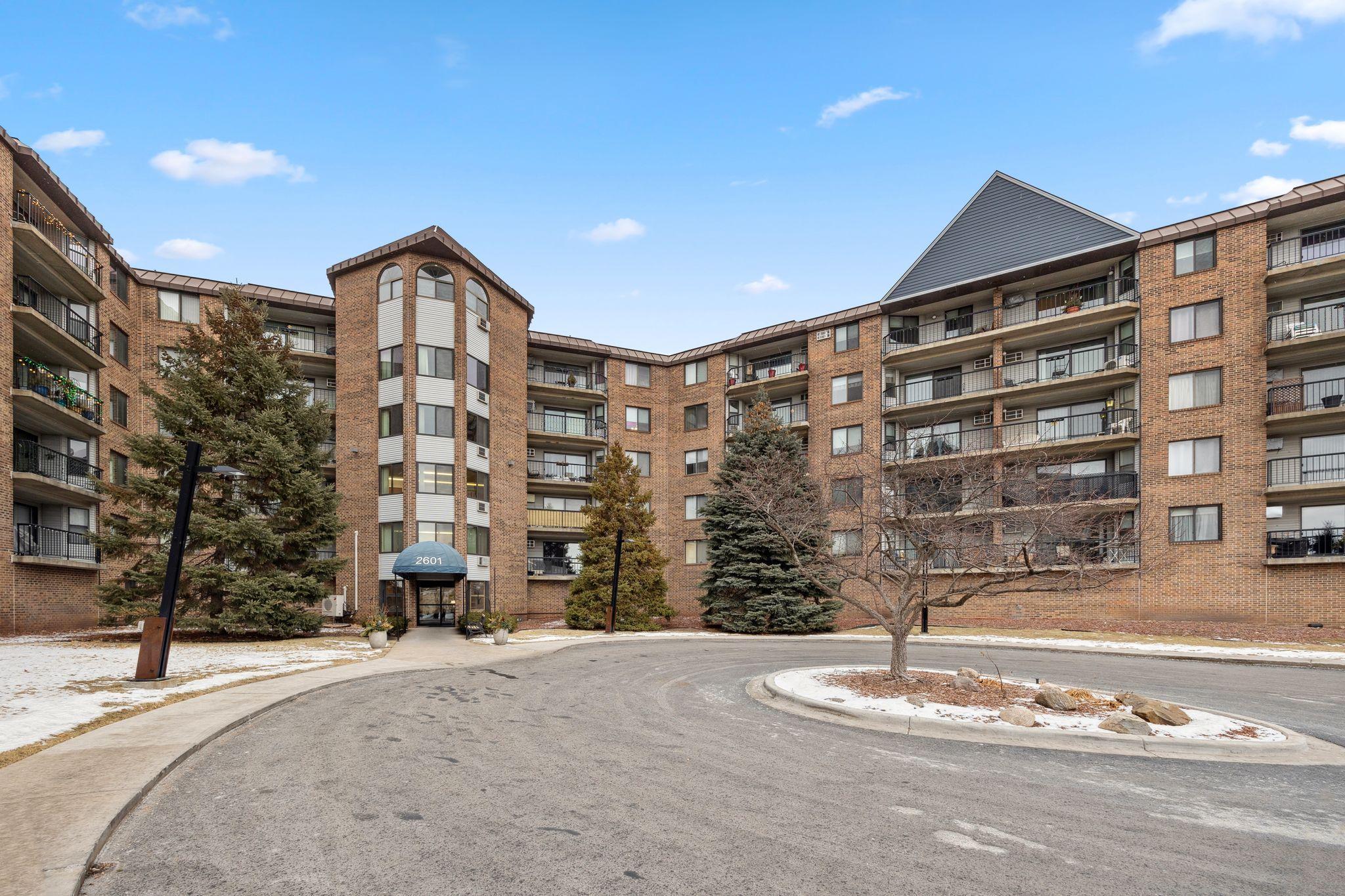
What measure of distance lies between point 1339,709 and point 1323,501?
19474 millimetres

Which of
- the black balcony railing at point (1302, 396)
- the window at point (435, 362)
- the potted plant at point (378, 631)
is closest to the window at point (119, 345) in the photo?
the window at point (435, 362)

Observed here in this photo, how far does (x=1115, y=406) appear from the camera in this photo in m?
31.8

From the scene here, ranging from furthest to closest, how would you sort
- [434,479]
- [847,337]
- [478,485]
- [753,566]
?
[847,337] → [478,485] → [434,479] → [753,566]

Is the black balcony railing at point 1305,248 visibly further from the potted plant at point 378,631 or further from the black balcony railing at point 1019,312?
the potted plant at point 378,631

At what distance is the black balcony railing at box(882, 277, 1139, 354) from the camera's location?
3175 cm

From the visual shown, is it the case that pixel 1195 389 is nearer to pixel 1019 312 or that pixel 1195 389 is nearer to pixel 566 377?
pixel 1019 312

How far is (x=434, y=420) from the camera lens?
109 ft

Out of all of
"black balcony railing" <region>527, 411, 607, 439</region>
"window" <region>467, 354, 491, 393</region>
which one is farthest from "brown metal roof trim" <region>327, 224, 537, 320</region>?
"black balcony railing" <region>527, 411, 607, 439</region>

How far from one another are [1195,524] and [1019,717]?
23984 mm

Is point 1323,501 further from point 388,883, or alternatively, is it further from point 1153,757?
point 388,883

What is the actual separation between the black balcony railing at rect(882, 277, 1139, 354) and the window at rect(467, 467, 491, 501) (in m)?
21.2

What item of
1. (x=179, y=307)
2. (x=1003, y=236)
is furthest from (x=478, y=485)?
(x=1003, y=236)

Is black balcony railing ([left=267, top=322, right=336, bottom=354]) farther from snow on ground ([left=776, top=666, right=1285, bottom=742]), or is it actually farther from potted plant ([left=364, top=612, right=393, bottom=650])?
snow on ground ([left=776, top=666, right=1285, bottom=742])

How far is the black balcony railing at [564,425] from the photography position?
4216 cm
